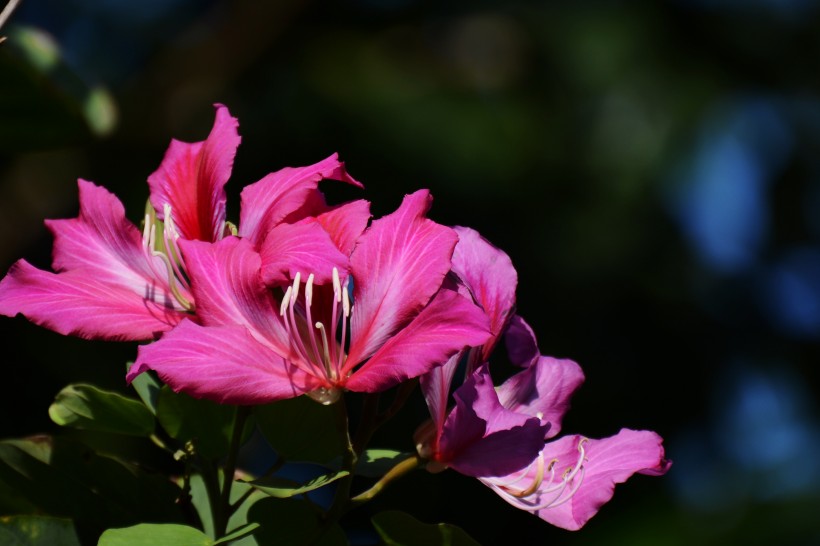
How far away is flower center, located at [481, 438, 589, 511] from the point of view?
0.85 meters

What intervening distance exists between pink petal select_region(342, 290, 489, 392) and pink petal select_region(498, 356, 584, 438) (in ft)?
0.58

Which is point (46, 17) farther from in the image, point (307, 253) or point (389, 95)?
point (307, 253)

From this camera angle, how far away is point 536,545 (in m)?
3.69

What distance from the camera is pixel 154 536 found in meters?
0.81

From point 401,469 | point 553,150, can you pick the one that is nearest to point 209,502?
point 401,469

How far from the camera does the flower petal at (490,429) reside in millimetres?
812

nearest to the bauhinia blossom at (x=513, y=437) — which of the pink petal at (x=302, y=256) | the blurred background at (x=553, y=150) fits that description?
the pink petal at (x=302, y=256)

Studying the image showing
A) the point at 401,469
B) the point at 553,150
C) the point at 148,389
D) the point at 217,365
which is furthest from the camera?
the point at 553,150

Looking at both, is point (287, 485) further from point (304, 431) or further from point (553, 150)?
point (553, 150)

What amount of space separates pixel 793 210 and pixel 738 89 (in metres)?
0.58

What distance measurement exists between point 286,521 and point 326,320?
0.15m

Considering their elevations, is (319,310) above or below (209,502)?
above

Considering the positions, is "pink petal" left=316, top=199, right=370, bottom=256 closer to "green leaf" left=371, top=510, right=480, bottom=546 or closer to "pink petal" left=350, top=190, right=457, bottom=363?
"pink petal" left=350, top=190, right=457, bottom=363

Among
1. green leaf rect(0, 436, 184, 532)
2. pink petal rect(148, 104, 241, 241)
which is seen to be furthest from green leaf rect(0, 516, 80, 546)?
pink petal rect(148, 104, 241, 241)
